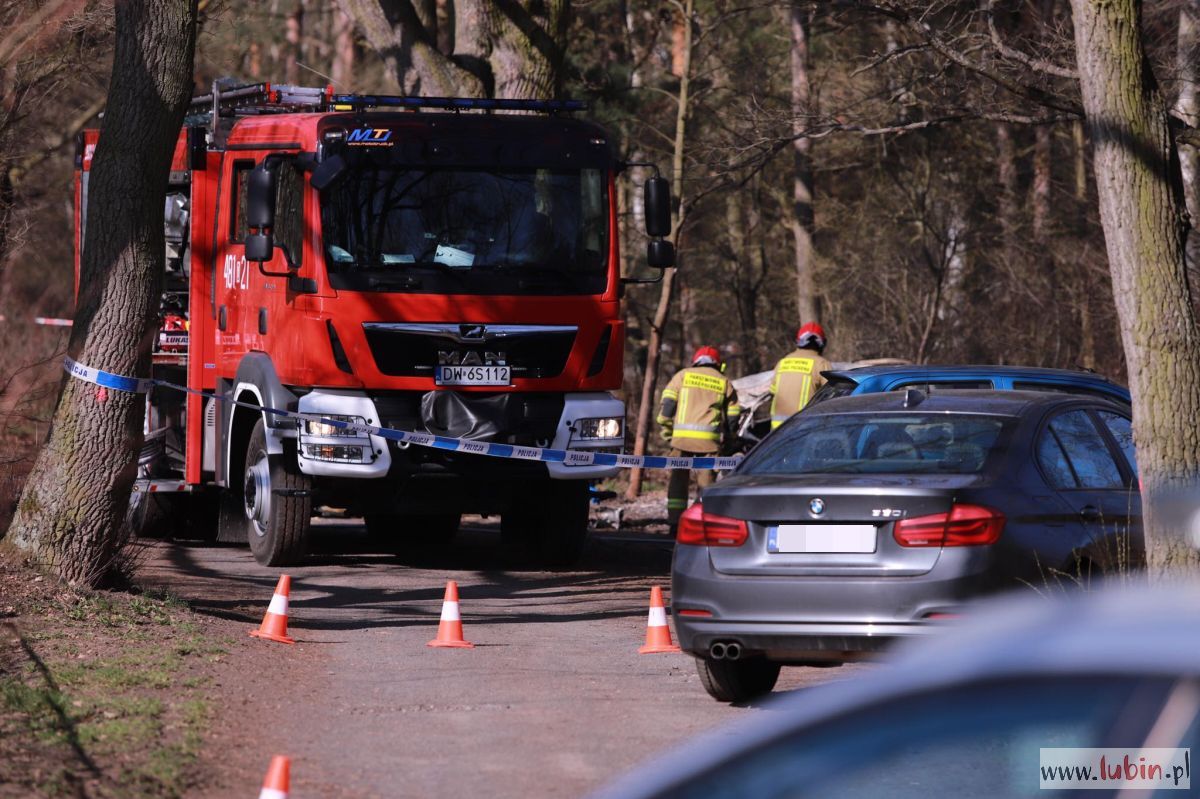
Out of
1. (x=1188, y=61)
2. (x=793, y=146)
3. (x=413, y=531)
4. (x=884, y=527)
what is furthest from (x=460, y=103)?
(x=793, y=146)

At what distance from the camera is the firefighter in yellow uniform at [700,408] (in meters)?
15.6

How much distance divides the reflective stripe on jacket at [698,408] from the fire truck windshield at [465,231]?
342 centimetres

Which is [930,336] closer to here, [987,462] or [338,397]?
[338,397]

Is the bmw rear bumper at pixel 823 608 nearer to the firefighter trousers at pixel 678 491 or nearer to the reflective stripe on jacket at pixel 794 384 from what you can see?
the reflective stripe on jacket at pixel 794 384

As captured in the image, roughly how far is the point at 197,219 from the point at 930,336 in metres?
15.2

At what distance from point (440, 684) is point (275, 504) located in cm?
475

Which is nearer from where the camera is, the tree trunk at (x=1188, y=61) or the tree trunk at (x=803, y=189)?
the tree trunk at (x=1188, y=61)

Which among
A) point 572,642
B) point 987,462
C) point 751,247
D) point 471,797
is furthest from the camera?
point 751,247

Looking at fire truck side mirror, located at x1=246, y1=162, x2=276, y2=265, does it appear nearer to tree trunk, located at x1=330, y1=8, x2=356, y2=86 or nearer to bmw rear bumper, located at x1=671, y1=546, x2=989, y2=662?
bmw rear bumper, located at x1=671, y1=546, x2=989, y2=662

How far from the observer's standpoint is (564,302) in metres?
12.3

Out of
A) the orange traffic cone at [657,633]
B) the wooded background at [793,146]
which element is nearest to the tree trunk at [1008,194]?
the wooded background at [793,146]

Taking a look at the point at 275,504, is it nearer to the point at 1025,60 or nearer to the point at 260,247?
the point at 260,247

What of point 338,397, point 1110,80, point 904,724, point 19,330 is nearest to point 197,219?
point 338,397

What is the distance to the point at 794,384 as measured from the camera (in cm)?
1462
